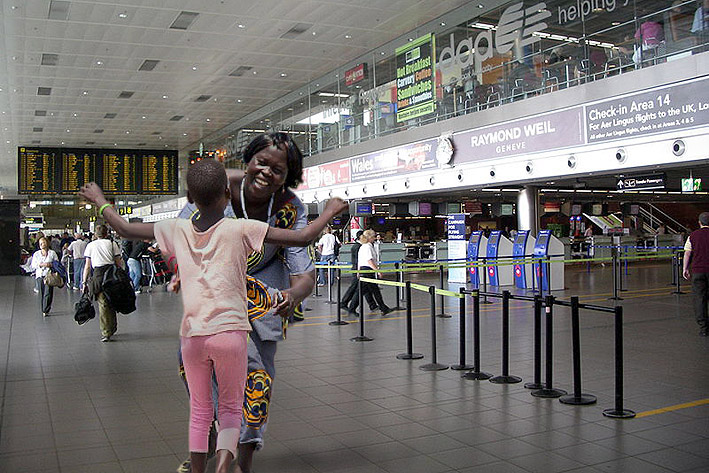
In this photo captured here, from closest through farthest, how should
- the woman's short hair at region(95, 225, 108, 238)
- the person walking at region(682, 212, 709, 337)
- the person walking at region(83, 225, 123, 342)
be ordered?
the person walking at region(682, 212, 709, 337) → the person walking at region(83, 225, 123, 342) → the woman's short hair at region(95, 225, 108, 238)

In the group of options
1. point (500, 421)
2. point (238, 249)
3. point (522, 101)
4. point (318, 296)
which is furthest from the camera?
point (318, 296)

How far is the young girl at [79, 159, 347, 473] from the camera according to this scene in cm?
286

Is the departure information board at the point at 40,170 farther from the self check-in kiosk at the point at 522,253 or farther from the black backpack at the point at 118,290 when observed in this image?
the black backpack at the point at 118,290

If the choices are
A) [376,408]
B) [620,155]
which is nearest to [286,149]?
[376,408]

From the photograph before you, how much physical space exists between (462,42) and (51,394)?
11711mm

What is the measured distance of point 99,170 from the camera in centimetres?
2627

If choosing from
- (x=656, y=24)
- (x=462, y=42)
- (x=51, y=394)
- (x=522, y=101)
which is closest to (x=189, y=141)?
(x=462, y=42)

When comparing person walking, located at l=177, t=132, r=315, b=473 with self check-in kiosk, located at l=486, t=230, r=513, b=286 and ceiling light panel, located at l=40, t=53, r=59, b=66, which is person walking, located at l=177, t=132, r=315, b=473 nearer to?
self check-in kiosk, located at l=486, t=230, r=513, b=286

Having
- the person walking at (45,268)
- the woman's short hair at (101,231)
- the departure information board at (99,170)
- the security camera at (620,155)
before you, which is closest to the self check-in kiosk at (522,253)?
the security camera at (620,155)

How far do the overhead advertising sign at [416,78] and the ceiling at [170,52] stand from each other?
0.76m

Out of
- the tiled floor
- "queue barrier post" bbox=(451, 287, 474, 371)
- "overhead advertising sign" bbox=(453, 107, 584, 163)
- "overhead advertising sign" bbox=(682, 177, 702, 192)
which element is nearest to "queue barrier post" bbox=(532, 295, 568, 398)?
the tiled floor

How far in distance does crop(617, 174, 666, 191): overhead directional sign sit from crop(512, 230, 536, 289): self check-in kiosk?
3.01 meters

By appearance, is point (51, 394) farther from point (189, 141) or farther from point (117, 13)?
point (189, 141)

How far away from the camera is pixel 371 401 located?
5793mm
